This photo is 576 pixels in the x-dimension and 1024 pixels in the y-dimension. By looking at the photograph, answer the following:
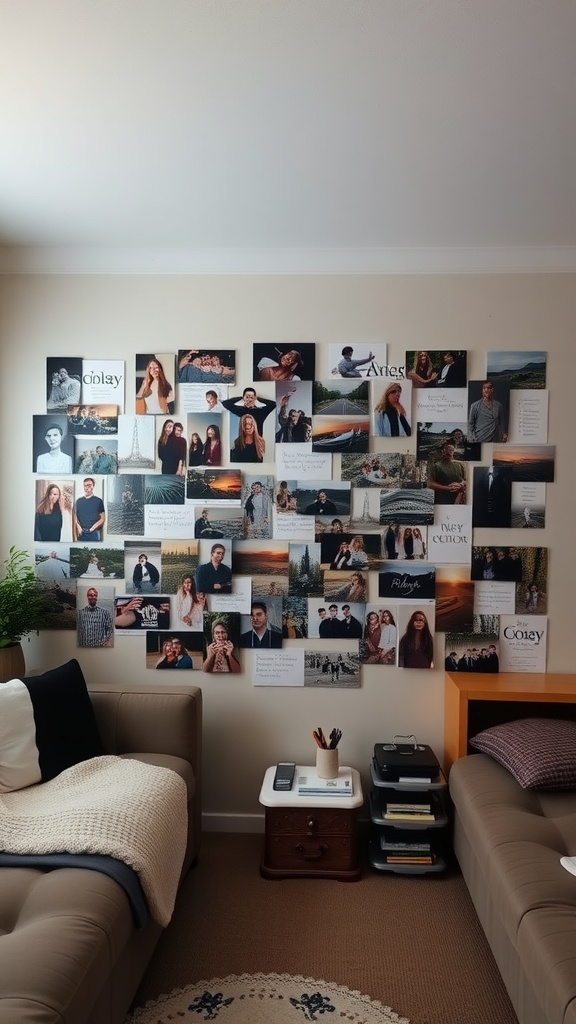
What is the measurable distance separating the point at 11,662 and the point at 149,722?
64 cm

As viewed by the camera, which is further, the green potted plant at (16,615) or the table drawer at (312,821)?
the green potted plant at (16,615)

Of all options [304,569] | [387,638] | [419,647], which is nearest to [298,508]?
[304,569]

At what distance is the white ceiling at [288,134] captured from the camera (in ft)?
6.15

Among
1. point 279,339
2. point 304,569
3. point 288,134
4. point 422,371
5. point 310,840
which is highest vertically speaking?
point 288,134

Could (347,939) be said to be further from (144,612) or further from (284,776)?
(144,612)

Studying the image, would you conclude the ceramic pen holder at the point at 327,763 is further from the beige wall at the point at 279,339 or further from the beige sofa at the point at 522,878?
the beige sofa at the point at 522,878

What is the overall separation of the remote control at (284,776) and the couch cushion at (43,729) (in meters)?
0.72

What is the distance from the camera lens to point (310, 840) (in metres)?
3.04

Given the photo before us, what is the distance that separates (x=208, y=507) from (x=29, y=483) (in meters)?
0.84

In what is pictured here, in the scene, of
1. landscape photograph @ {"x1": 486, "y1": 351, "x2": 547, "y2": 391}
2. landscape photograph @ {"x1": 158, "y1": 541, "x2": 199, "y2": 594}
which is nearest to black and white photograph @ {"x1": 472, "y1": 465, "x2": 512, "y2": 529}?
landscape photograph @ {"x1": 486, "y1": 351, "x2": 547, "y2": 391}

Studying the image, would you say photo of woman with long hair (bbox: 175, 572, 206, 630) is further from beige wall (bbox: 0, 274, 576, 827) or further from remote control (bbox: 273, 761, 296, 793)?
remote control (bbox: 273, 761, 296, 793)

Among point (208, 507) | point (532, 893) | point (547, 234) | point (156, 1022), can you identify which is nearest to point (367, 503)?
point (208, 507)

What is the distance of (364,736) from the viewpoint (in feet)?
11.3

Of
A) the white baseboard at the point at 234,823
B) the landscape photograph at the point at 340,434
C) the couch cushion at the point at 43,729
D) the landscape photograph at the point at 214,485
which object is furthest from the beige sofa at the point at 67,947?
the landscape photograph at the point at 340,434
